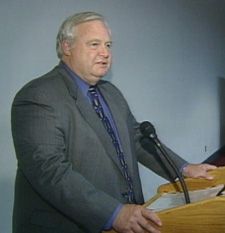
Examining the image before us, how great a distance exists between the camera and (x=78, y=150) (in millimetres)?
1310

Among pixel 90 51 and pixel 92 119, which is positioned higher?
pixel 90 51

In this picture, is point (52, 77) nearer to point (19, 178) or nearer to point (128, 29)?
point (19, 178)

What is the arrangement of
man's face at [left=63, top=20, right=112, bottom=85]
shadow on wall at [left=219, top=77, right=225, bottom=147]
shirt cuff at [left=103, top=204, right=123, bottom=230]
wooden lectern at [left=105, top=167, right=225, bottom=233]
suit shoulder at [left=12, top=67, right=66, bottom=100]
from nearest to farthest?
wooden lectern at [left=105, top=167, right=225, bottom=233] → shirt cuff at [left=103, top=204, right=123, bottom=230] → suit shoulder at [left=12, top=67, right=66, bottom=100] → man's face at [left=63, top=20, right=112, bottom=85] → shadow on wall at [left=219, top=77, right=225, bottom=147]

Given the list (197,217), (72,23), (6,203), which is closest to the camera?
(197,217)

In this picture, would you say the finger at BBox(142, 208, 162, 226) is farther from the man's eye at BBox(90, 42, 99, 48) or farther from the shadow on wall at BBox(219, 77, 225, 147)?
the shadow on wall at BBox(219, 77, 225, 147)

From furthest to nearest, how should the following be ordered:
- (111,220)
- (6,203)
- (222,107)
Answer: (222,107) < (6,203) < (111,220)

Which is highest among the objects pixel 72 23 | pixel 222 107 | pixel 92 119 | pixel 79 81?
pixel 72 23

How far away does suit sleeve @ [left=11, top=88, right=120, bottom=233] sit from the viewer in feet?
3.78

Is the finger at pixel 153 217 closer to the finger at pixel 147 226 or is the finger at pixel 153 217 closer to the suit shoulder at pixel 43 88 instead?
the finger at pixel 147 226

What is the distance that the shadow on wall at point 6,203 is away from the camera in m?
1.94

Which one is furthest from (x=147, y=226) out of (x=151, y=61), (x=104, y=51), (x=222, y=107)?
(x=222, y=107)

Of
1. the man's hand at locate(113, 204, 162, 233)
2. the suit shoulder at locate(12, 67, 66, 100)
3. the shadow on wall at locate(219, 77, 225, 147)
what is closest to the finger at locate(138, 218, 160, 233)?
the man's hand at locate(113, 204, 162, 233)

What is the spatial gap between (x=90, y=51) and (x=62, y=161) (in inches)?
17.7

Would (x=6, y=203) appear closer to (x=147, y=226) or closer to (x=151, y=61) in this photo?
(x=147, y=226)
